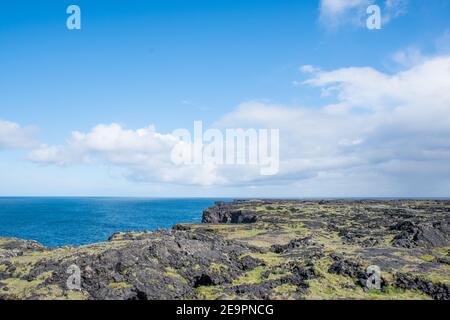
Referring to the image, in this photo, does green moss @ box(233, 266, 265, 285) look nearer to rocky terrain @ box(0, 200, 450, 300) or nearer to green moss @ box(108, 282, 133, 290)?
rocky terrain @ box(0, 200, 450, 300)

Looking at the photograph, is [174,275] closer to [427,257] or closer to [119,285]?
[119,285]

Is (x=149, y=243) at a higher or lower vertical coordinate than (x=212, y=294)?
higher

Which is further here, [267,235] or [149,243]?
[267,235]

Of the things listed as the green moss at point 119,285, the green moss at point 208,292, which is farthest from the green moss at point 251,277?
the green moss at point 119,285

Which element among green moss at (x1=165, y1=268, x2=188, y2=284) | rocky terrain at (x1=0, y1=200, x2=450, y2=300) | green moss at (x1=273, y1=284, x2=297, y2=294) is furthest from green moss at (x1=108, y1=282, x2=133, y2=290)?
green moss at (x1=273, y1=284, x2=297, y2=294)

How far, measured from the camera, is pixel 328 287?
134ft

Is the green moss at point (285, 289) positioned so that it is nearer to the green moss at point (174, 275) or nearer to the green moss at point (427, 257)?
the green moss at point (174, 275)

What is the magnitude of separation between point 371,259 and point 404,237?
2770 cm

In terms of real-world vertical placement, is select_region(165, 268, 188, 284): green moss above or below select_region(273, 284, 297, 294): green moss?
above

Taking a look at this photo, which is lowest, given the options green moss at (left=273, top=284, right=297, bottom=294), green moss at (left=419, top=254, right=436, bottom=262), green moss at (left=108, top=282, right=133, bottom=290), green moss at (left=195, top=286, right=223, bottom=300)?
green moss at (left=195, top=286, right=223, bottom=300)
